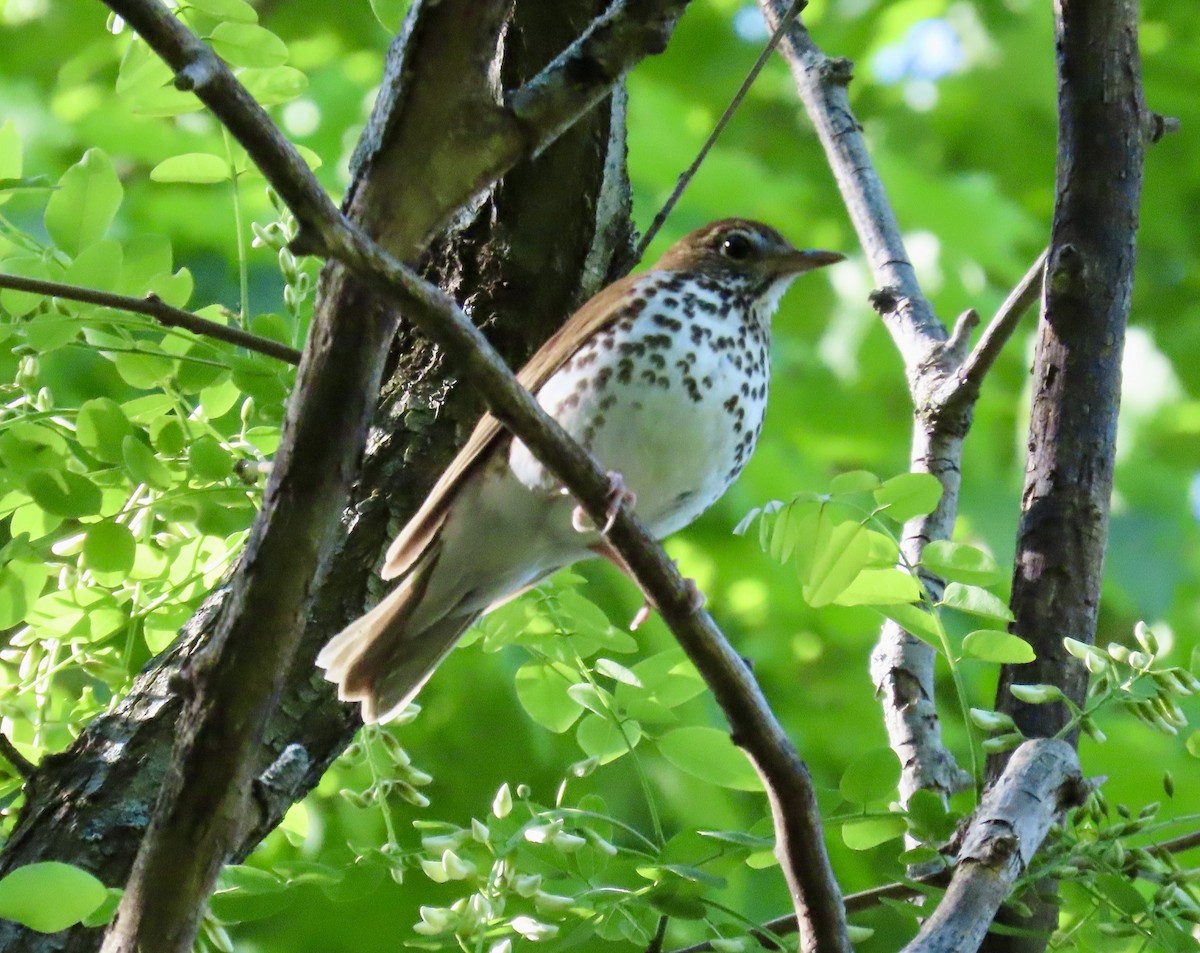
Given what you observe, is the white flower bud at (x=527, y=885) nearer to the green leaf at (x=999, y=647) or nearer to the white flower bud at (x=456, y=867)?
the white flower bud at (x=456, y=867)

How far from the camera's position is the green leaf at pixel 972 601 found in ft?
6.38

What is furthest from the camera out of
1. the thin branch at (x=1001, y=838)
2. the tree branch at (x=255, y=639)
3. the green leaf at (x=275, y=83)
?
the green leaf at (x=275, y=83)

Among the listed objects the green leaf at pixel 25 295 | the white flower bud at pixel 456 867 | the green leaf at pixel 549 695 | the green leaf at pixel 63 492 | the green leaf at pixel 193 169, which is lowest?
the white flower bud at pixel 456 867

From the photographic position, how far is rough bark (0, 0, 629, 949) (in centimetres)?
227

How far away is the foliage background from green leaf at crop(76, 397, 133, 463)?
0.09ft

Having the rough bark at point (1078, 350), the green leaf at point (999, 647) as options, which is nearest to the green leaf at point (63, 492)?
the green leaf at point (999, 647)

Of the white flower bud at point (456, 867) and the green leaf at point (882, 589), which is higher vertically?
the green leaf at point (882, 589)

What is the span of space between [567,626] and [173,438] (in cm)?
71

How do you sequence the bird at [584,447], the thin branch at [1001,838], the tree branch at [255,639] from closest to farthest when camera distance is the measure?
the tree branch at [255,639] < the thin branch at [1001,838] < the bird at [584,447]

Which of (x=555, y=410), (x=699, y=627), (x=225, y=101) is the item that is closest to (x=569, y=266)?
(x=555, y=410)

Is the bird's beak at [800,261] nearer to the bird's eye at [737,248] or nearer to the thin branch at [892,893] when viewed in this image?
the bird's eye at [737,248]

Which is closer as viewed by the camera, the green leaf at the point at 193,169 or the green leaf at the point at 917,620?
the green leaf at the point at 917,620

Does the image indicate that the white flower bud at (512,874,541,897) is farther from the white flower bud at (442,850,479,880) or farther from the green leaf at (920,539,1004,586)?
the green leaf at (920,539,1004,586)

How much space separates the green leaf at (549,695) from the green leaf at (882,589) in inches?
24.4
